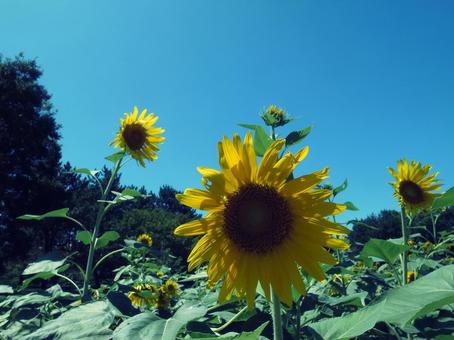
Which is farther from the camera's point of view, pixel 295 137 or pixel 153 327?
pixel 295 137

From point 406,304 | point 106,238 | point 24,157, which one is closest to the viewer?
point 406,304

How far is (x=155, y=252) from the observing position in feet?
11.4

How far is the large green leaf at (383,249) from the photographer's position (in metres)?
2.08

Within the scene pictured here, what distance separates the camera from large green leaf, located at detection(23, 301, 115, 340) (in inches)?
52.3

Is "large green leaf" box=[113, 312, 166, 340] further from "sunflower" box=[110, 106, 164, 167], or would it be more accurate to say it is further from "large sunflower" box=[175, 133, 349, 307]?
"sunflower" box=[110, 106, 164, 167]

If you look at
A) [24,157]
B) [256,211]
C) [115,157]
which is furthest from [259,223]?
[24,157]

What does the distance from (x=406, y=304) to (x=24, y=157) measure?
31.8 metres

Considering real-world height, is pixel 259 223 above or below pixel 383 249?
above

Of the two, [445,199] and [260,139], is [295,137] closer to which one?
[260,139]

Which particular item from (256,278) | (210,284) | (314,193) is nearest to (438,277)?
(314,193)

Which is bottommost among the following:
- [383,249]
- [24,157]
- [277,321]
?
[277,321]

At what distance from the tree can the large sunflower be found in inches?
1122

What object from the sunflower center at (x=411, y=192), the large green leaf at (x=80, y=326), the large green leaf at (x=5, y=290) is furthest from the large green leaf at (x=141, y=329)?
the sunflower center at (x=411, y=192)

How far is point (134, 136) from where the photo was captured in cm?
500
